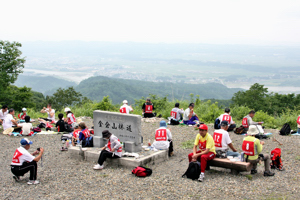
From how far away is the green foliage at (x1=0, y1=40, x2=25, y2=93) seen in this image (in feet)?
78.1

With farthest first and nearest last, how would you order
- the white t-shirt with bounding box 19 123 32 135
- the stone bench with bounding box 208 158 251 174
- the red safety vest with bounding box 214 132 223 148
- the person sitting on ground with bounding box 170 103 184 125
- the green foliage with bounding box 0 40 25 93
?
1. the green foliage with bounding box 0 40 25 93
2. the person sitting on ground with bounding box 170 103 184 125
3. the white t-shirt with bounding box 19 123 32 135
4. the red safety vest with bounding box 214 132 223 148
5. the stone bench with bounding box 208 158 251 174

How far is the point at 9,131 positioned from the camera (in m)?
11.8

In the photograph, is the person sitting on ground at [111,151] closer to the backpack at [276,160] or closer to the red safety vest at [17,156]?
the red safety vest at [17,156]

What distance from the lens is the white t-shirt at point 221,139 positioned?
22.9ft

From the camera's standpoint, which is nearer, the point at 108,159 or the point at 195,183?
the point at 195,183

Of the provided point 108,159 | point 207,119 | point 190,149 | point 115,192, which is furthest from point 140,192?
point 207,119

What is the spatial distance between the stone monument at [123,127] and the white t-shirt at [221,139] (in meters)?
2.41

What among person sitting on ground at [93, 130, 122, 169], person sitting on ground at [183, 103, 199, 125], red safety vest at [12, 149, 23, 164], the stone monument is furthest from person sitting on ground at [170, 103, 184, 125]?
red safety vest at [12, 149, 23, 164]

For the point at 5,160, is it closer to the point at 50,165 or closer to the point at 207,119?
the point at 50,165

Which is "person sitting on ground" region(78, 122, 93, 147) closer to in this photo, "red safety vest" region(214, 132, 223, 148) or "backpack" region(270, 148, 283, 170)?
"red safety vest" region(214, 132, 223, 148)

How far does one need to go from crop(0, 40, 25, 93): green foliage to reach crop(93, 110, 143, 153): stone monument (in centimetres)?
1835

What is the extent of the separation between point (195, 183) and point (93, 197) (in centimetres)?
241

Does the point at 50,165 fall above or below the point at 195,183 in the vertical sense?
below

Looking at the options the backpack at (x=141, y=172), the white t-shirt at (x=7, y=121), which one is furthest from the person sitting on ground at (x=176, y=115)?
the white t-shirt at (x=7, y=121)
